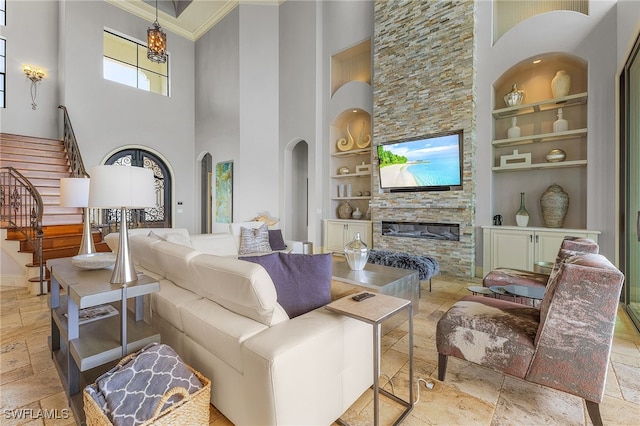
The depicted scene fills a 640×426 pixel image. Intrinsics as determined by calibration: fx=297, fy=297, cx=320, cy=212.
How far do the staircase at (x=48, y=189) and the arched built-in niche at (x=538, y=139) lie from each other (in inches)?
253

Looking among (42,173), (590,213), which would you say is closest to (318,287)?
(590,213)

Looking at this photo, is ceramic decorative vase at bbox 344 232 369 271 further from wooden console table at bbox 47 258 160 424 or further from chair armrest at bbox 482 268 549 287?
wooden console table at bbox 47 258 160 424

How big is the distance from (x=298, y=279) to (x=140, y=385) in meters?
0.86

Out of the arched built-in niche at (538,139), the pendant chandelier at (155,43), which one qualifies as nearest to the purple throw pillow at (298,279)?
the arched built-in niche at (538,139)

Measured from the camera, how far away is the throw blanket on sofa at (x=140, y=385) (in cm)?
124

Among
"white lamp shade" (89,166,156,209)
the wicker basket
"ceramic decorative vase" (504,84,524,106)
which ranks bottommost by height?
the wicker basket

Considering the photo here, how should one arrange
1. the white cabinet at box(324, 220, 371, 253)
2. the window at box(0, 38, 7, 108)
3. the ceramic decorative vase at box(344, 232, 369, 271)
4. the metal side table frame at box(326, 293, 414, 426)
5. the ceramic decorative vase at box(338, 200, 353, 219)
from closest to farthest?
the metal side table frame at box(326, 293, 414, 426), the ceramic decorative vase at box(344, 232, 369, 271), the white cabinet at box(324, 220, 371, 253), the window at box(0, 38, 7, 108), the ceramic decorative vase at box(338, 200, 353, 219)

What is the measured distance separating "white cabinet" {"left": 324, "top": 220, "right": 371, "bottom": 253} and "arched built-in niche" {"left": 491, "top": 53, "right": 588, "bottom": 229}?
7.42 feet

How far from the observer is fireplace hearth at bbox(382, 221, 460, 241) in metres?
4.79

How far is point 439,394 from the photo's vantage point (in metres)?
1.80

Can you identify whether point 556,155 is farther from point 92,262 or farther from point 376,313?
point 92,262

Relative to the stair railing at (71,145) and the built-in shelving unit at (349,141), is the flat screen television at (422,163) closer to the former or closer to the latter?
the built-in shelving unit at (349,141)

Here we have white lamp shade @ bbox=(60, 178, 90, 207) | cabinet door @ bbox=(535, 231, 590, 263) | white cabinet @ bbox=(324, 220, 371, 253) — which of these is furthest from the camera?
white cabinet @ bbox=(324, 220, 371, 253)

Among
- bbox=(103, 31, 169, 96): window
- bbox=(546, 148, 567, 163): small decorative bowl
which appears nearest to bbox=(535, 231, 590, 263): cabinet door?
bbox=(546, 148, 567, 163): small decorative bowl
